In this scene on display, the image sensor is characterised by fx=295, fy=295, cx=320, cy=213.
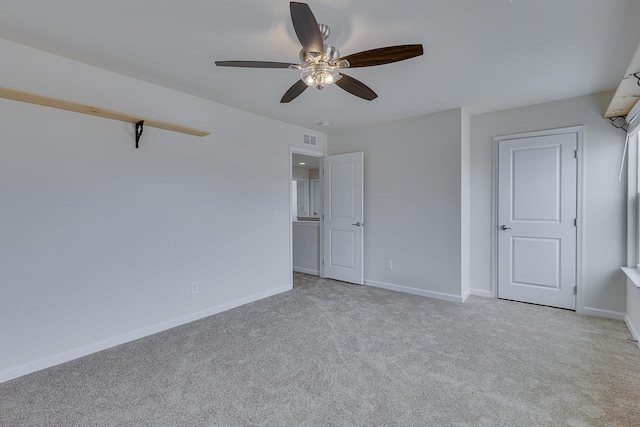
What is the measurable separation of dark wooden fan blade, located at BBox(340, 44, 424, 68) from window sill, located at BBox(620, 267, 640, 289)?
2.66m

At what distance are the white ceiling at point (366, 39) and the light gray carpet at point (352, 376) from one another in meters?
2.41

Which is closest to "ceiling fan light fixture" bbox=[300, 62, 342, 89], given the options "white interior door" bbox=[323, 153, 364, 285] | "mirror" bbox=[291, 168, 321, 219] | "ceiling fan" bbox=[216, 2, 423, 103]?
"ceiling fan" bbox=[216, 2, 423, 103]

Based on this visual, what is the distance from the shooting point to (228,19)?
74.9 inches

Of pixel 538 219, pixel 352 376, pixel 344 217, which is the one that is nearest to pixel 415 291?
pixel 344 217

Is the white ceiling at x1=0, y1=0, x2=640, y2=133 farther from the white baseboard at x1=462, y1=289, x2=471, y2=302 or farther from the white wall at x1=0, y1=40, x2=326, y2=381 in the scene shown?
the white baseboard at x1=462, y1=289, x2=471, y2=302

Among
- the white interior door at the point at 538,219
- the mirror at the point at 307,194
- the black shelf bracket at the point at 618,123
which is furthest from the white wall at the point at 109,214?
the black shelf bracket at the point at 618,123

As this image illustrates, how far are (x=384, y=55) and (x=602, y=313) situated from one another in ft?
11.9

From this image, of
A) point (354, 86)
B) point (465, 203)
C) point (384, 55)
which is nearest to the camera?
point (384, 55)

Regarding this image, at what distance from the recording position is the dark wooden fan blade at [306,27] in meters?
1.38

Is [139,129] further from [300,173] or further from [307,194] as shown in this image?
[307,194]

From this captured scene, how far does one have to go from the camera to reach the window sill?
8.26 ft

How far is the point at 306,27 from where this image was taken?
5.00 ft

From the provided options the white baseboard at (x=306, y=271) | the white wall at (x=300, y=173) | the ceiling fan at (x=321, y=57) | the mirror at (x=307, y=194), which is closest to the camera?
the ceiling fan at (x=321, y=57)

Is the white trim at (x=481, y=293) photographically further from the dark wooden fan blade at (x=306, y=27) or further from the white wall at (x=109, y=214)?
the dark wooden fan blade at (x=306, y=27)
